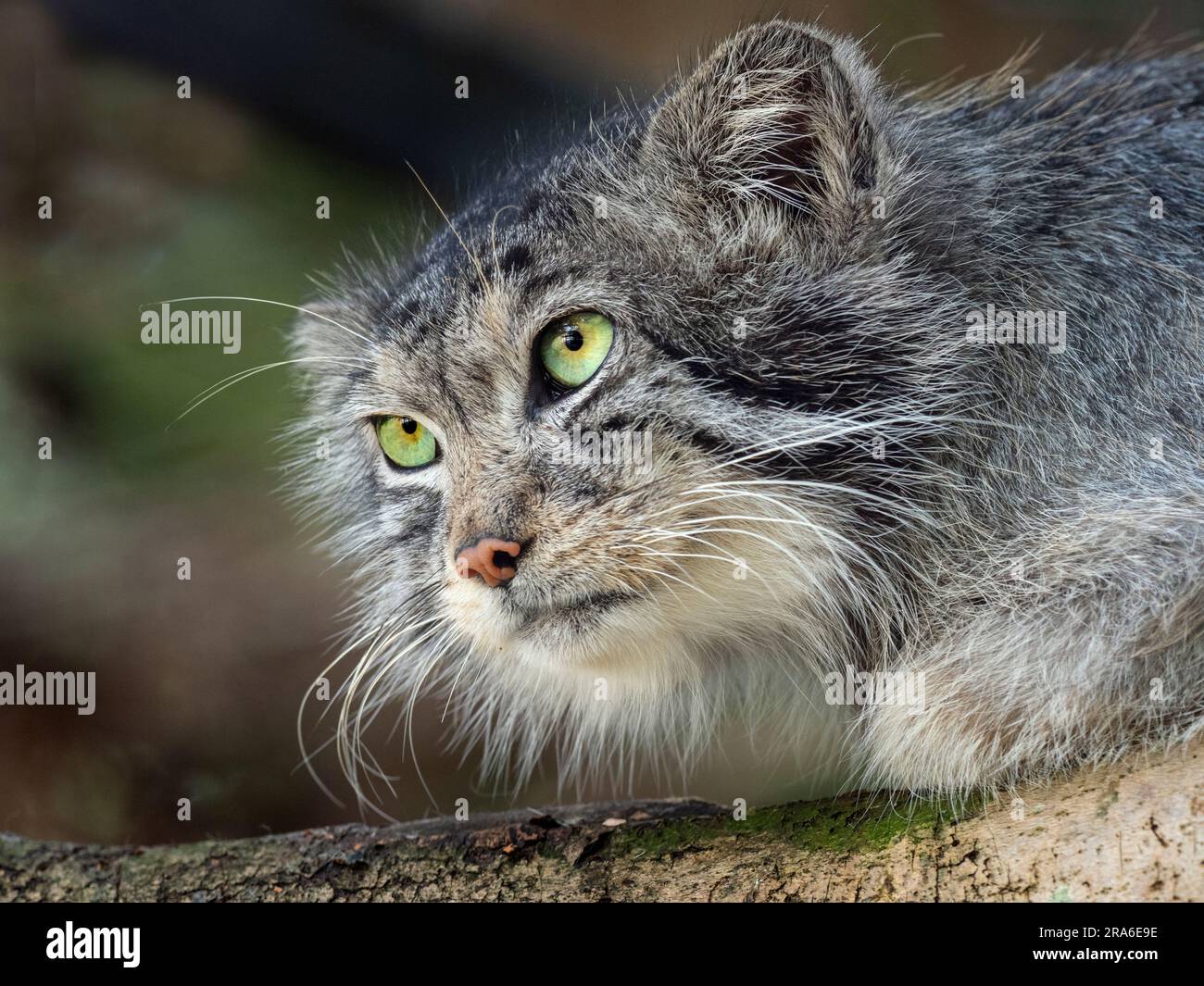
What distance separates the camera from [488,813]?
300cm

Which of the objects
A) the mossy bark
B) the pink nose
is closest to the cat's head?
the pink nose

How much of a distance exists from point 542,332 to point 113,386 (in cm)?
303

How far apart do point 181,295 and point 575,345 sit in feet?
9.26

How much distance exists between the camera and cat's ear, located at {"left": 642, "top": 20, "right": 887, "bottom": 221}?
109 inches

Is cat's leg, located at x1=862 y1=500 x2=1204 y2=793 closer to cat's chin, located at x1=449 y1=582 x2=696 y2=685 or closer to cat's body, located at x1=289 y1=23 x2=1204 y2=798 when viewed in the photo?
cat's body, located at x1=289 y1=23 x2=1204 y2=798

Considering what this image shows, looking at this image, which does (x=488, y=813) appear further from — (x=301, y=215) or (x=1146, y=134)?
(x=301, y=215)

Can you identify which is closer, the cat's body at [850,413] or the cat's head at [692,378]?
the cat's body at [850,413]

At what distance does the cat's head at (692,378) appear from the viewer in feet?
8.83

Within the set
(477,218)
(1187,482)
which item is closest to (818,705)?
(1187,482)

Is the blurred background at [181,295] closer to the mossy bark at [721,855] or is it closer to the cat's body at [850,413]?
the cat's body at [850,413]

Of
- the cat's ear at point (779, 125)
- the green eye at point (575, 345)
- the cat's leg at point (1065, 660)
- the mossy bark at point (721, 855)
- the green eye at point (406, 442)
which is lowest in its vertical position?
the mossy bark at point (721, 855)

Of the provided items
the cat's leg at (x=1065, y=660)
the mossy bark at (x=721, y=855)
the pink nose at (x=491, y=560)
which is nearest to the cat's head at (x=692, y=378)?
the pink nose at (x=491, y=560)

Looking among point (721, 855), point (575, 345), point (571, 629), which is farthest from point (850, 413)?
point (721, 855)

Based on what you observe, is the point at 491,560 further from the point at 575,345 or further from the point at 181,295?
the point at 181,295
